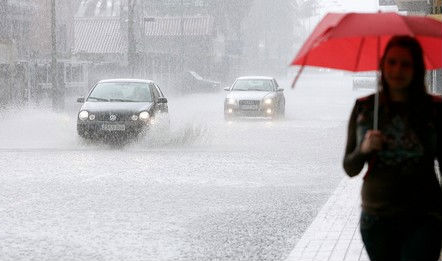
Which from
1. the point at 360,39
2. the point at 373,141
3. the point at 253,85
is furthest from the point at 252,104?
the point at 373,141

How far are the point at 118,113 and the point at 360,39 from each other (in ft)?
52.0

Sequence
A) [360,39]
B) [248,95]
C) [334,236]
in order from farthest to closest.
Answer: [248,95], [334,236], [360,39]

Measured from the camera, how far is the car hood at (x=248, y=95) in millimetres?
32875

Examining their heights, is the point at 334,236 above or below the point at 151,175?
above

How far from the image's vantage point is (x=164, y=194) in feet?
42.8

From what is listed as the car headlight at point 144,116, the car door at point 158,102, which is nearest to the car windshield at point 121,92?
the car door at point 158,102

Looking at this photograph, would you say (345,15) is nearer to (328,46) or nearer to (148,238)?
(328,46)

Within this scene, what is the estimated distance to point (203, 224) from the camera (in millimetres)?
10344

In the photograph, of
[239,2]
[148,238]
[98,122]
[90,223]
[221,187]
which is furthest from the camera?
[239,2]

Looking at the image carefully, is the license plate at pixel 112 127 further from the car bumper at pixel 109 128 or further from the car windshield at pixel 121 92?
the car windshield at pixel 121 92

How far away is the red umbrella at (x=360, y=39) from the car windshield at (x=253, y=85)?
29.2 m

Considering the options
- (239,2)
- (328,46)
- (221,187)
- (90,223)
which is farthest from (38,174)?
(239,2)

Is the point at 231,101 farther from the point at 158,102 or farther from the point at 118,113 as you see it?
the point at 118,113

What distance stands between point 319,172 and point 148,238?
698 centimetres
